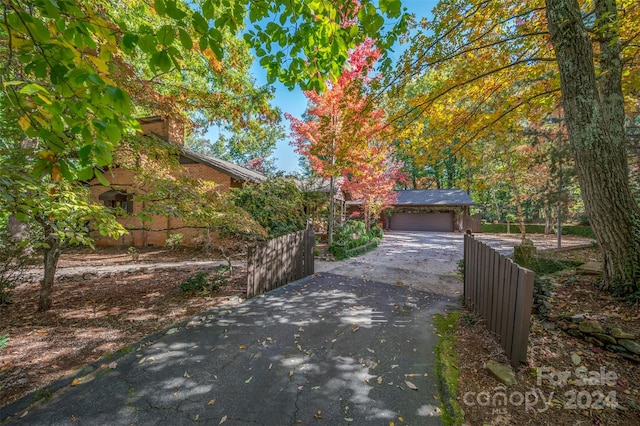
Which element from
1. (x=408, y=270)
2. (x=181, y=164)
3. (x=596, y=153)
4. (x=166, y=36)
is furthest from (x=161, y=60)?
(x=181, y=164)

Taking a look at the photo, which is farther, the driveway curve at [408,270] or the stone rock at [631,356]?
the driveway curve at [408,270]

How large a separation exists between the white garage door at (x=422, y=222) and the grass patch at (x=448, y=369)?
2238 cm

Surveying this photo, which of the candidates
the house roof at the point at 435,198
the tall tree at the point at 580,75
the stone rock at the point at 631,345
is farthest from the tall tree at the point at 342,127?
the house roof at the point at 435,198

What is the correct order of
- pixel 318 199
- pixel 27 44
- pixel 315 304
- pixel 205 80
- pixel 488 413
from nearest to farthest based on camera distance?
1. pixel 27 44
2. pixel 488 413
3. pixel 315 304
4. pixel 205 80
5. pixel 318 199

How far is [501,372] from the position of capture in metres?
2.70

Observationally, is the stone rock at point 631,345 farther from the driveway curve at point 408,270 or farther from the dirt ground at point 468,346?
the driveway curve at point 408,270

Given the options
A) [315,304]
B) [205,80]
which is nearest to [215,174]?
[205,80]

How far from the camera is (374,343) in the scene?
364 centimetres

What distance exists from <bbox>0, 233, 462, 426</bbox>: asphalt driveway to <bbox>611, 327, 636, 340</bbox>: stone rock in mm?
1932

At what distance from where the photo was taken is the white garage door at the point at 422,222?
981 inches

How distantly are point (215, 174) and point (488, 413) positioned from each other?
11.7m

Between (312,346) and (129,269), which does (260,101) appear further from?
(129,269)

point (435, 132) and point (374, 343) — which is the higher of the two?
point (435, 132)

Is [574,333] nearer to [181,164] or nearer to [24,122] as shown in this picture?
[24,122]
